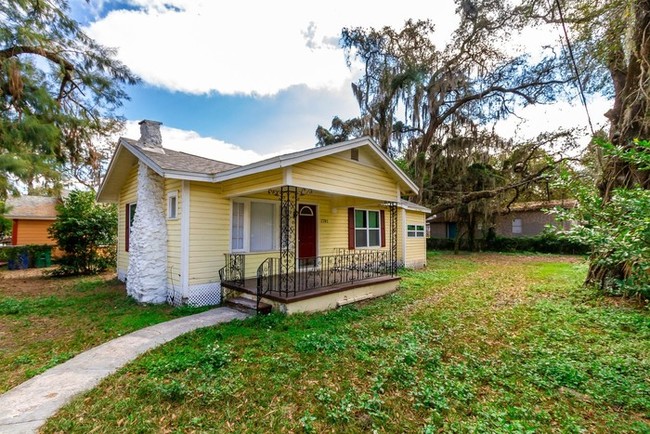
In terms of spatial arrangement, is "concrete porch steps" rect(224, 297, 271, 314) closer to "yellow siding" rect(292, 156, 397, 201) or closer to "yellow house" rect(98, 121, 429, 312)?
"yellow house" rect(98, 121, 429, 312)

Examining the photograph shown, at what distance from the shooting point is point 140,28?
913cm

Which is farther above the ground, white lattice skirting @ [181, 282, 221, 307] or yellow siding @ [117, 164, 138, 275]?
yellow siding @ [117, 164, 138, 275]

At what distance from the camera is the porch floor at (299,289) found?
612 cm

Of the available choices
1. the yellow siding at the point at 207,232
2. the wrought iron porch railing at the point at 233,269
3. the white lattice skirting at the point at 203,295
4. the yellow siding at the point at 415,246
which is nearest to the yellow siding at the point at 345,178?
the yellow siding at the point at 207,232

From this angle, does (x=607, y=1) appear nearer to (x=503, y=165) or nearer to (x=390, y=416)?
(x=390, y=416)

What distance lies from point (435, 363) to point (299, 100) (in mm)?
14210

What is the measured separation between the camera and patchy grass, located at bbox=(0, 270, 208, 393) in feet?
14.1

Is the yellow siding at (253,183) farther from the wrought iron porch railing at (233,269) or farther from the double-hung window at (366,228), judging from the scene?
the double-hung window at (366,228)

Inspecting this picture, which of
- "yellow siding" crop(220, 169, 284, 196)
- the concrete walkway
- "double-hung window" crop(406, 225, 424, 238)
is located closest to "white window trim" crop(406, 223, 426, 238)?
"double-hung window" crop(406, 225, 424, 238)

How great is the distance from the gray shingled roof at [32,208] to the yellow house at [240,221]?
1318 centimetres

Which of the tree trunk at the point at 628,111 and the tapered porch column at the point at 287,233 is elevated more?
the tree trunk at the point at 628,111

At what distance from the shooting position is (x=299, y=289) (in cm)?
665

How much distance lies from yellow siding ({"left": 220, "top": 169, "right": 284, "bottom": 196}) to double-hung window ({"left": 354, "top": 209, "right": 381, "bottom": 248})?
192 inches

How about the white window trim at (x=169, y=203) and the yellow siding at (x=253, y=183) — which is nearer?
the yellow siding at (x=253, y=183)
